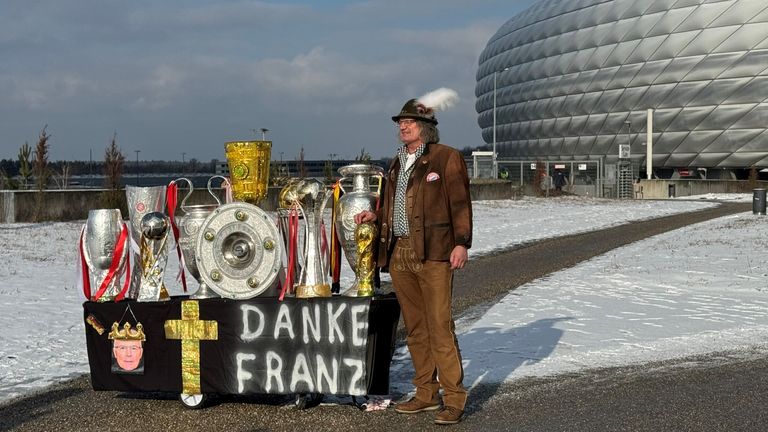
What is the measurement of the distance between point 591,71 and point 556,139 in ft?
23.4

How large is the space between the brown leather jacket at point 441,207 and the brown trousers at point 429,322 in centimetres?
11

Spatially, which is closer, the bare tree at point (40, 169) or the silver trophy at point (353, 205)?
the silver trophy at point (353, 205)

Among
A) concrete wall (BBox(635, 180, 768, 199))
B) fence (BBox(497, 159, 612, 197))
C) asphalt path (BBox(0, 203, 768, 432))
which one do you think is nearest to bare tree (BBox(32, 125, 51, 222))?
asphalt path (BBox(0, 203, 768, 432))

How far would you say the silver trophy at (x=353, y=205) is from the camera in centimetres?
602

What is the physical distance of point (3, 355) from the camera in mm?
7469

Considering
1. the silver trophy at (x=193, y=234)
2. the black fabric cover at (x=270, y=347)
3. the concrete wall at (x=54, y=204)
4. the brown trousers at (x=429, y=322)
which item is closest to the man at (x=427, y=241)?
the brown trousers at (x=429, y=322)

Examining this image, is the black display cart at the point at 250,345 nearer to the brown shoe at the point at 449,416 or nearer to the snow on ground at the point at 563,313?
the brown shoe at the point at 449,416

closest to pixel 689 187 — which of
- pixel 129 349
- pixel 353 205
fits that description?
pixel 353 205

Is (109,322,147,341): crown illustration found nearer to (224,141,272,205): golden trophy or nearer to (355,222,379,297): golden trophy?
(224,141,272,205): golden trophy

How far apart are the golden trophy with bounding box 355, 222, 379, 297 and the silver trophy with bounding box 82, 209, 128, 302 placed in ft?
5.17

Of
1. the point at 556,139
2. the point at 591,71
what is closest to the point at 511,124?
the point at 556,139

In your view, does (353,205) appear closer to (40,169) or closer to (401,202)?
(401,202)

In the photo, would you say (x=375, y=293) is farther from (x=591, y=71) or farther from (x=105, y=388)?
(x=591, y=71)

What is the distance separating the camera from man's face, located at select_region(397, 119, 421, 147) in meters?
5.52
